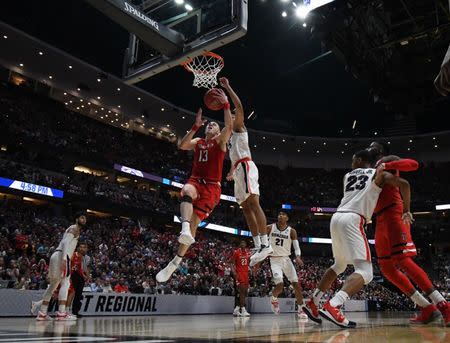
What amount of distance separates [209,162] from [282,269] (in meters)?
5.19

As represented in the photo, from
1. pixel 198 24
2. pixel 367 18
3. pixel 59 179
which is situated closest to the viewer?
pixel 198 24

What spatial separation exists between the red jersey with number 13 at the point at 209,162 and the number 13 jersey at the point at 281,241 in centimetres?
474

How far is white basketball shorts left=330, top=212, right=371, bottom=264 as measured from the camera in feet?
17.0

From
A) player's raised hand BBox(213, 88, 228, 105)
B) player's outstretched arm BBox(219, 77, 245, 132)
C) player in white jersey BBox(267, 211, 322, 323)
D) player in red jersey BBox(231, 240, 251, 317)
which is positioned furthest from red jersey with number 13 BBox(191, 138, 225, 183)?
player in red jersey BBox(231, 240, 251, 317)

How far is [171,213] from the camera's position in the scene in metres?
34.7

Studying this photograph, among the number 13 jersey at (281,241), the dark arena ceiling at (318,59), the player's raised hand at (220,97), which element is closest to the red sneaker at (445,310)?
the player's raised hand at (220,97)

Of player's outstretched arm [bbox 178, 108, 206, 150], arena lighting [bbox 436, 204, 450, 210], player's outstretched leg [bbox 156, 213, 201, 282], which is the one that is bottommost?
player's outstretched leg [bbox 156, 213, 201, 282]

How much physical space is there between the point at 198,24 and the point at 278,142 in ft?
123

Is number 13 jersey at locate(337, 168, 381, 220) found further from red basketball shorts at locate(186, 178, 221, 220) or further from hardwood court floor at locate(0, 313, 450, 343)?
red basketball shorts at locate(186, 178, 221, 220)

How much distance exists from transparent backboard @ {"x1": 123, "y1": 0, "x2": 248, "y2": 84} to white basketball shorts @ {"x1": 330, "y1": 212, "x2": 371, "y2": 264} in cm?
368

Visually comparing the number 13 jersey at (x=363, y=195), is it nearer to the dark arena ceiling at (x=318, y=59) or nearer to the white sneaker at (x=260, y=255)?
the white sneaker at (x=260, y=255)

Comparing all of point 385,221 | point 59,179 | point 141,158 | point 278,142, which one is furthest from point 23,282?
point 278,142

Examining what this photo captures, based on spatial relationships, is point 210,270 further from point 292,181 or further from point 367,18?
point 292,181

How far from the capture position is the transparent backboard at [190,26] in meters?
7.34
